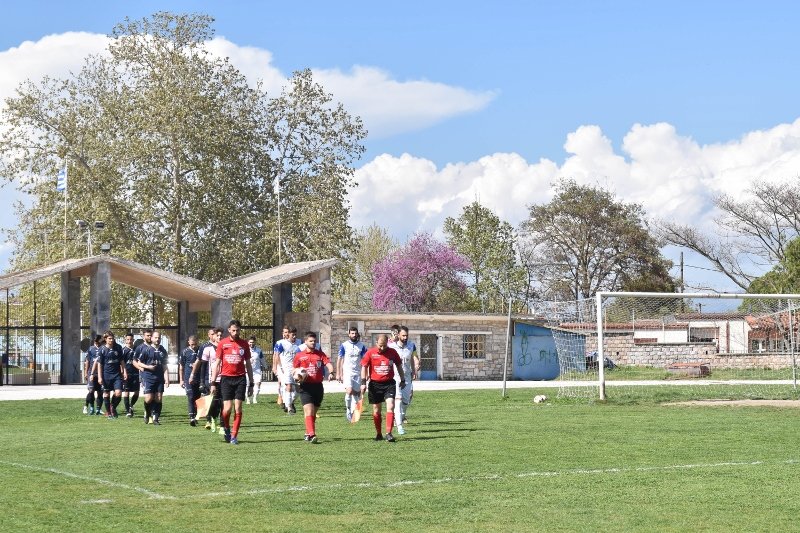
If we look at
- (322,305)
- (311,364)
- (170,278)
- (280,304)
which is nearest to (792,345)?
(322,305)

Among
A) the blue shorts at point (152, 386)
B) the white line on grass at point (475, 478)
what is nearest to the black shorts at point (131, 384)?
the blue shorts at point (152, 386)

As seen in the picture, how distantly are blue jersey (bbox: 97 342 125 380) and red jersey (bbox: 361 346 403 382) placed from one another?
26.9ft

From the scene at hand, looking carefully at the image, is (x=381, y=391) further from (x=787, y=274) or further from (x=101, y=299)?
(x=787, y=274)

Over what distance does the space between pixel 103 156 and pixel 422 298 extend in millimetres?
25166

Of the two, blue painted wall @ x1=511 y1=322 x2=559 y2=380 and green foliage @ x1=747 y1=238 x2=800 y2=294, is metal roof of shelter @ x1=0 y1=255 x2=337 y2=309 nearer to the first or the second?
blue painted wall @ x1=511 y1=322 x2=559 y2=380

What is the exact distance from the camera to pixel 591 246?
244ft

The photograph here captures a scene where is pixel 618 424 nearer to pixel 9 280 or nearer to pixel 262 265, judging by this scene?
pixel 9 280

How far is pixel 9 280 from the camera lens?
43.7m

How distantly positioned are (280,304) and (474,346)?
34.6 feet

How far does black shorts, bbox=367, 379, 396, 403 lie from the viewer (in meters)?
19.3

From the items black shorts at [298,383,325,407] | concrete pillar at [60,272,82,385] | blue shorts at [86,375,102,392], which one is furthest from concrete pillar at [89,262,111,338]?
black shorts at [298,383,325,407]

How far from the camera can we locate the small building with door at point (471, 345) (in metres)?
55.8

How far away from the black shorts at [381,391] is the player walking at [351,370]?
11.6ft

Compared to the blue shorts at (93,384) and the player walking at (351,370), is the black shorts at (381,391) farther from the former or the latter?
the blue shorts at (93,384)
